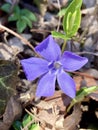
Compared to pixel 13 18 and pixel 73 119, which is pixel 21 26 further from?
pixel 73 119

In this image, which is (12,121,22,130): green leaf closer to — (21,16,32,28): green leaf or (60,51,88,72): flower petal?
(60,51,88,72): flower petal

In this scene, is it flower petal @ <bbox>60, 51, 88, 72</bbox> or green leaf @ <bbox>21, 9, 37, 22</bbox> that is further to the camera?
green leaf @ <bbox>21, 9, 37, 22</bbox>

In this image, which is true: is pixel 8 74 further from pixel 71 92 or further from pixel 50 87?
pixel 71 92

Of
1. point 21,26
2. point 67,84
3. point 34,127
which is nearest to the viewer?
point 67,84

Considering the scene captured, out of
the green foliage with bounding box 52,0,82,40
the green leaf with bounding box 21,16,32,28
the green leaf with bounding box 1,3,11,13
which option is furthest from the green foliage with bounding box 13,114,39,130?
the green leaf with bounding box 1,3,11,13

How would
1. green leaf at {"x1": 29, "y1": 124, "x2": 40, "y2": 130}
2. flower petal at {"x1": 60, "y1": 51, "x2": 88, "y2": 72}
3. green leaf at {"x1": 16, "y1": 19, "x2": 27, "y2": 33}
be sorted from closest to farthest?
1. flower petal at {"x1": 60, "y1": 51, "x2": 88, "y2": 72}
2. green leaf at {"x1": 29, "y1": 124, "x2": 40, "y2": 130}
3. green leaf at {"x1": 16, "y1": 19, "x2": 27, "y2": 33}

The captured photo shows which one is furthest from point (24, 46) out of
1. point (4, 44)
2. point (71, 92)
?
point (71, 92)

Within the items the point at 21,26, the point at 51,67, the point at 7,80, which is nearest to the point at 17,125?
the point at 7,80
